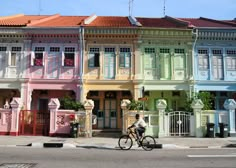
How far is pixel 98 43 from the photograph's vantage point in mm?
22844

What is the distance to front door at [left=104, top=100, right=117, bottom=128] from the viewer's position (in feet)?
78.9

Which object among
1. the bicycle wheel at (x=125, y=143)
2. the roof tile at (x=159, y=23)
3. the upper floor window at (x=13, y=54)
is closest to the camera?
the bicycle wheel at (x=125, y=143)

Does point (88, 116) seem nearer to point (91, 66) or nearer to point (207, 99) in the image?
point (91, 66)

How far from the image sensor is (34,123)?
63.4 feet

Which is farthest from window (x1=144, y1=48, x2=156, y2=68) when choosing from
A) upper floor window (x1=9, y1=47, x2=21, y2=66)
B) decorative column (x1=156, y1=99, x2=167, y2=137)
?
upper floor window (x1=9, y1=47, x2=21, y2=66)

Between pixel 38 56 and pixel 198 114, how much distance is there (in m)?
12.5

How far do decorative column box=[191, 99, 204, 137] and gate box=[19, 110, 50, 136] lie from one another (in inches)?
370

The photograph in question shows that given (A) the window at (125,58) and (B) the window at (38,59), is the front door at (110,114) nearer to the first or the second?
(A) the window at (125,58)

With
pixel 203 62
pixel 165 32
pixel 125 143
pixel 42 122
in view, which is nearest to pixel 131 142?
pixel 125 143

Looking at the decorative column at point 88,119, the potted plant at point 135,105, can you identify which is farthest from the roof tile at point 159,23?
the decorative column at point 88,119

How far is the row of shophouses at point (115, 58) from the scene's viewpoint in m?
22.4

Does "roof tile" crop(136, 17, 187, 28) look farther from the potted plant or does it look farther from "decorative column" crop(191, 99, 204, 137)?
the potted plant

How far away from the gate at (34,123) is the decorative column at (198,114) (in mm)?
9396

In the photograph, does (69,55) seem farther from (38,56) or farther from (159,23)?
(159,23)
